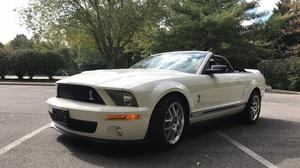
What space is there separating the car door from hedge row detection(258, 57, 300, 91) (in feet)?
47.3

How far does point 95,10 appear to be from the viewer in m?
29.6

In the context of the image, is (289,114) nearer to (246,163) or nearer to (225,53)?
(246,163)

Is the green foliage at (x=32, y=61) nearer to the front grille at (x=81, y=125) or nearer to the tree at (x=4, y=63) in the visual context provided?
the tree at (x=4, y=63)

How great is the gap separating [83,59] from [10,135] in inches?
2169

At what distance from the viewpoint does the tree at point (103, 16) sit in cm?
2909

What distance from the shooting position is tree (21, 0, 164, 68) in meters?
29.1

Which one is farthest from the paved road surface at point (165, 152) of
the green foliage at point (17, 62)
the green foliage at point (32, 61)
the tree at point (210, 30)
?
the green foliage at point (17, 62)

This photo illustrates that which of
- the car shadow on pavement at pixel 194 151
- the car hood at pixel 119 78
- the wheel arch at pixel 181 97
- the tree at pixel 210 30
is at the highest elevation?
the tree at pixel 210 30

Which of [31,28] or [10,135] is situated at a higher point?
[31,28]

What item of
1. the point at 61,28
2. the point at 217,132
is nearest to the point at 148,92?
the point at 217,132

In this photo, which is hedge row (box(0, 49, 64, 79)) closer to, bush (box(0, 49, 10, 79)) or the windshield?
bush (box(0, 49, 10, 79))

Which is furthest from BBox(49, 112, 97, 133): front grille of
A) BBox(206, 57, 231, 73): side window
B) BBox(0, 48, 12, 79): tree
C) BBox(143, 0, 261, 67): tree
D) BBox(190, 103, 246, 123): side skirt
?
BBox(0, 48, 12, 79): tree

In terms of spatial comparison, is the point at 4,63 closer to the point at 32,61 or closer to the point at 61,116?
the point at 32,61

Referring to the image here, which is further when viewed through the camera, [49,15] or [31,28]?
[31,28]
